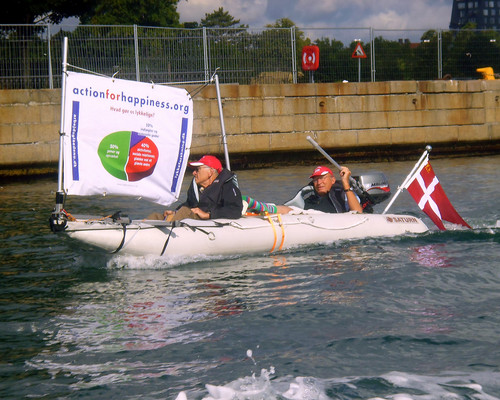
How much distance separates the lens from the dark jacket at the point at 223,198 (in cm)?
1041

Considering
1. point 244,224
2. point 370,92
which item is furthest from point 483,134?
point 244,224

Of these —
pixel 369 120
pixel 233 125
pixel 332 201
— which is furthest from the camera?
pixel 369 120

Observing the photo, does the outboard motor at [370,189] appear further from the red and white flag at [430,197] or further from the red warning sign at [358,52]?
the red warning sign at [358,52]

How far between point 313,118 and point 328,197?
11.6 metres

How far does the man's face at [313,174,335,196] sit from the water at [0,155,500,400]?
886mm

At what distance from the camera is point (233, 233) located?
404 inches

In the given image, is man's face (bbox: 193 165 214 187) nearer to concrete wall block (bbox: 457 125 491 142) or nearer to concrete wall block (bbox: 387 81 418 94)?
concrete wall block (bbox: 387 81 418 94)

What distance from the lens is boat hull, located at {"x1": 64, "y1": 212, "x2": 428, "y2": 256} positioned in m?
9.50

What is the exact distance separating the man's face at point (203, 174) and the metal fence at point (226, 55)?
899cm

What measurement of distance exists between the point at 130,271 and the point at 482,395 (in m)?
5.14

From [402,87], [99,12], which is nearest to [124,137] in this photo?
[402,87]

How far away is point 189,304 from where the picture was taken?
8242 millimetres

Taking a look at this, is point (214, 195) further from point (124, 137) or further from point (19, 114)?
point (19, 114)

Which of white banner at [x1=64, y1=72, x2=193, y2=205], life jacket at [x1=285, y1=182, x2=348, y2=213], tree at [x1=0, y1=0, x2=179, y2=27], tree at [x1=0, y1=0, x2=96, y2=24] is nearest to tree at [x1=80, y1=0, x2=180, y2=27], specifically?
tree at [x1=0, y1=0, x2=179, y2=27]
